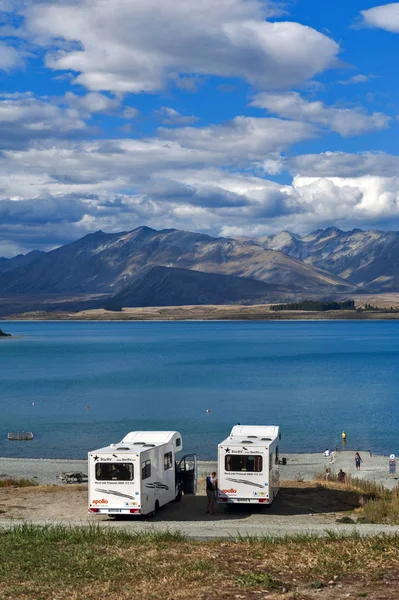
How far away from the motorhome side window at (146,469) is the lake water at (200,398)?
2837cm

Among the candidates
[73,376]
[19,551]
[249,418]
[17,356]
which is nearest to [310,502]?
[19,551]

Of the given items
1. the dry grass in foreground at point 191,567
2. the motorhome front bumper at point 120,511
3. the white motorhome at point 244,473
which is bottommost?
the motorhome front bumper at point 120,511

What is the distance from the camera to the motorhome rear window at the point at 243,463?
28469mm

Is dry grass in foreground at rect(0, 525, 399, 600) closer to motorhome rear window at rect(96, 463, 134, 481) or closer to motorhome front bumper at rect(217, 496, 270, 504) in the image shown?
motorhome rear window at rect(96, 463, 134, 481)

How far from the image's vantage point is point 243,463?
28516mm

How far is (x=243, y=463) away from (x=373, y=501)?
605 centimetres

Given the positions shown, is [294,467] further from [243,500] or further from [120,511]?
[120,511]

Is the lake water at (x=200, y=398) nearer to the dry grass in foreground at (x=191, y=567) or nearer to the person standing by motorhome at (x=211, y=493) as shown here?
the person standing by motorhome at (x=211, y=493)

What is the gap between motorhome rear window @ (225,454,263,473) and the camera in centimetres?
2847

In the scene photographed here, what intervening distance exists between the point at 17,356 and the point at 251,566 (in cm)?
16484

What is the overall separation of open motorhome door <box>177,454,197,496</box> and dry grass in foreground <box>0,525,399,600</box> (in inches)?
464

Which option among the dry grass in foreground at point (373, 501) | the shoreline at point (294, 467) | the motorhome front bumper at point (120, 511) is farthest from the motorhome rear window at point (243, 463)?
the shoreline at point (294, 467)

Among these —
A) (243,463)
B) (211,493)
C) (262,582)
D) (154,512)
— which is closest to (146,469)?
(154,512)

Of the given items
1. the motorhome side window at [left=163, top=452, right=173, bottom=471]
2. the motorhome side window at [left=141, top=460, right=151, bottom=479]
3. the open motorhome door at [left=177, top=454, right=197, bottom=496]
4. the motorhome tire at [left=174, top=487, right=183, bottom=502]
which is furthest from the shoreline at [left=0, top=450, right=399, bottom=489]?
the motorhome side window at [left=141, top=460, right=151, bottom=479]
